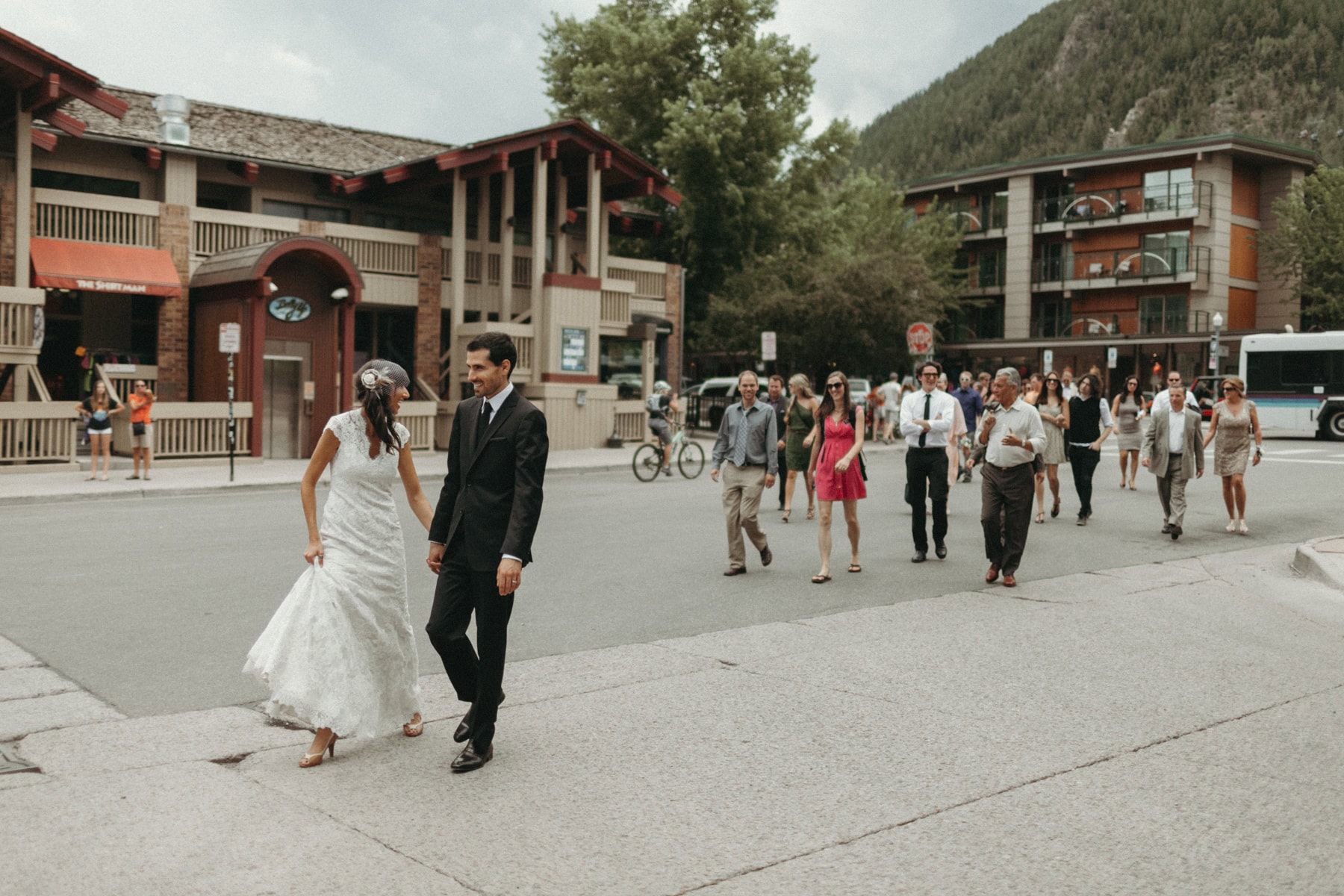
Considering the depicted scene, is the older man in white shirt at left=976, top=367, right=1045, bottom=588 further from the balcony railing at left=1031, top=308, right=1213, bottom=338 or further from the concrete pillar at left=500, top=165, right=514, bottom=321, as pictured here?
the balcony railing at left=1031, top=308, right=1213, bottom=338

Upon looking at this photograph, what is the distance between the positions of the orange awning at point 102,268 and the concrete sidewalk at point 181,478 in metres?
3.25

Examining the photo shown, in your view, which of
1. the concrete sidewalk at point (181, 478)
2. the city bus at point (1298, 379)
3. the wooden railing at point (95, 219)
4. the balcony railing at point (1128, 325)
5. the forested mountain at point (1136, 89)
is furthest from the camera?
the forested mountain at point (1136, 89)

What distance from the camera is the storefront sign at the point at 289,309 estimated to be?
24203mm

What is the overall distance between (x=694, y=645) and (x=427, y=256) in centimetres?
2221

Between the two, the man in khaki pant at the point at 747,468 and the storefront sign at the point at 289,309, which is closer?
the man in khaki pant at the point at 747,468

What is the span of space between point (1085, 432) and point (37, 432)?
54.4 feet

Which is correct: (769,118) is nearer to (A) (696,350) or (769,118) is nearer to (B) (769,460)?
(A) (696,350)

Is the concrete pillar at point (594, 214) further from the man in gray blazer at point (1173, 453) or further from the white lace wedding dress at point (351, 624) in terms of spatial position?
the white lace wedding dress at point (351, 624)

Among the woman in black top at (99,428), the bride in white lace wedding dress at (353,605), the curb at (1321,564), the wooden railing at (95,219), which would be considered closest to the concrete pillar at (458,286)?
the wooden railing at (95,219)

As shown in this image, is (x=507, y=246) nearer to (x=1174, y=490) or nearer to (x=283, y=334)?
(x=283, y=334)

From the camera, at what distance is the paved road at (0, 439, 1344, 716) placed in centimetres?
766

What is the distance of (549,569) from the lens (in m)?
10.9

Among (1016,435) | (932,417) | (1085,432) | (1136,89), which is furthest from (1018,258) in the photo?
(1136,89)

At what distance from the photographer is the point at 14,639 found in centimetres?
776
